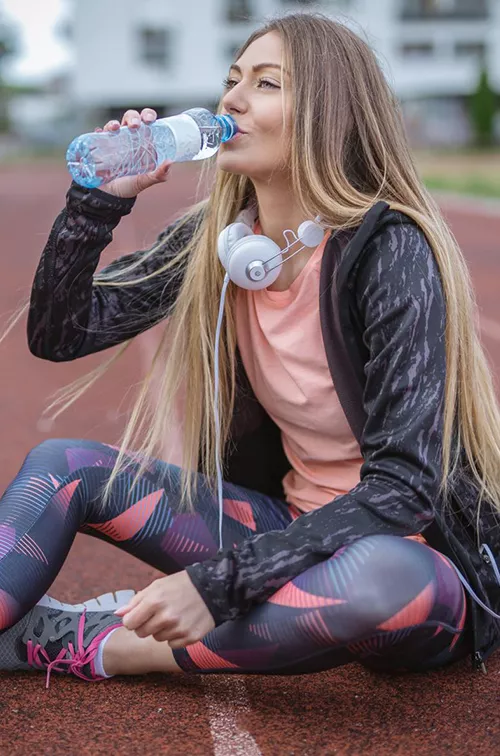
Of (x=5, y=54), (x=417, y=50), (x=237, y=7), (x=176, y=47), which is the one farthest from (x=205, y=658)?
(x=5, y=54)

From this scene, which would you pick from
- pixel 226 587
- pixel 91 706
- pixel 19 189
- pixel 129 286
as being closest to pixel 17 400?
pixel 129 286

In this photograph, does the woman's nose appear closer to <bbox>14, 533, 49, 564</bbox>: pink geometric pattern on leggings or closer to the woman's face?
the woman's face

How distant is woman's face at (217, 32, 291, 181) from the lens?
94.8 inches

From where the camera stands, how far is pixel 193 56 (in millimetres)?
44594

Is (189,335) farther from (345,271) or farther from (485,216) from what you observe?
(485,216)

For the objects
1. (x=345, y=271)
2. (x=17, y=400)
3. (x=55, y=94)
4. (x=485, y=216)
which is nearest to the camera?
(x=345, y=271)

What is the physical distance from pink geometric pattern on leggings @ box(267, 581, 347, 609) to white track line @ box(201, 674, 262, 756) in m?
0.33

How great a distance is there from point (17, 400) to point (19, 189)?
19.8m

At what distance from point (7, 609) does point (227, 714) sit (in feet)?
1.77

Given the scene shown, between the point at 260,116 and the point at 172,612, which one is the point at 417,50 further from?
the point at 172,612

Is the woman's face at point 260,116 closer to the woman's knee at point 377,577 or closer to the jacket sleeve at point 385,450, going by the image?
the jacket sleeve at point 385,450

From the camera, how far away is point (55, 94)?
72.8m

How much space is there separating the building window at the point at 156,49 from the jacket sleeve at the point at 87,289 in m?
44.2

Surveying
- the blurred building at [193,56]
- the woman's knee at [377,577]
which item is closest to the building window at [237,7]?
the blurred building at [193,56]
